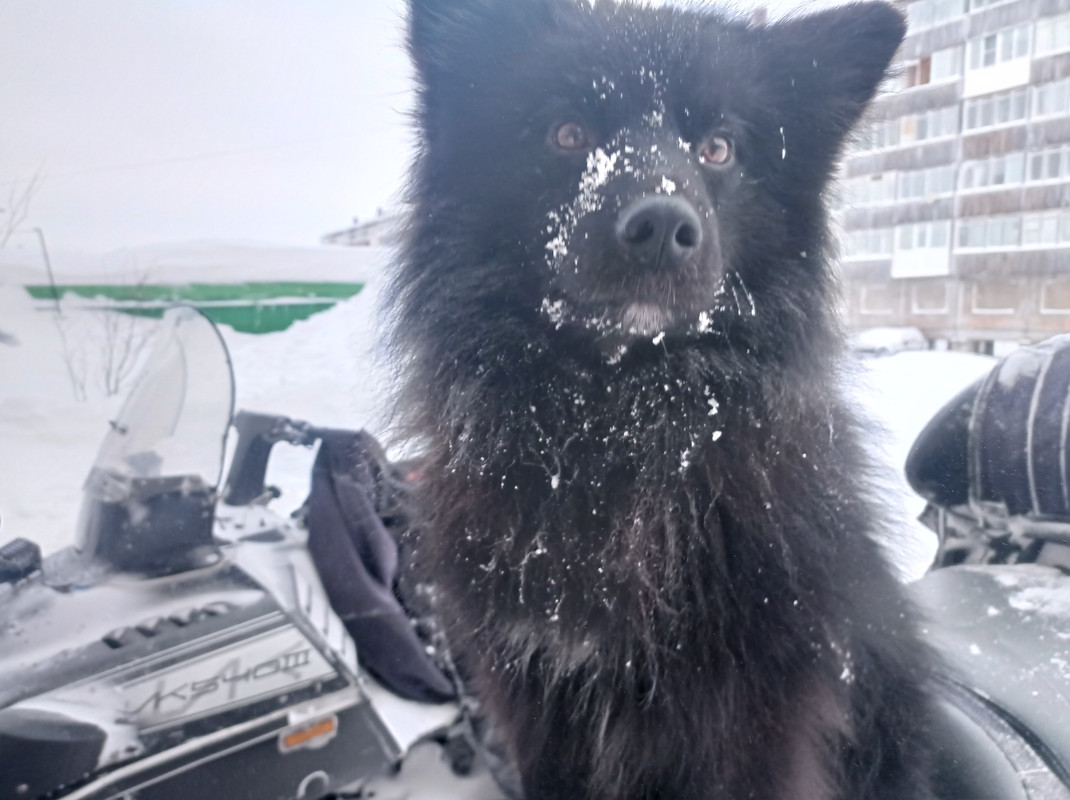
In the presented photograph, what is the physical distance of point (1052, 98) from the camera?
167 centimetres

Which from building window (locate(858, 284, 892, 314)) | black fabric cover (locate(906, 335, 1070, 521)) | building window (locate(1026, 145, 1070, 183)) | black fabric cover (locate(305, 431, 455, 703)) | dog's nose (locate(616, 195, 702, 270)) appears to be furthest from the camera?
black fabric cover (locate(305, 431, 455, 703))

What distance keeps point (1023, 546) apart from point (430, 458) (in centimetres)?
145

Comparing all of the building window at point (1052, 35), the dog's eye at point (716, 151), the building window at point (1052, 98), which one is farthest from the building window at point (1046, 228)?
the dog's eye at point (716, 151)

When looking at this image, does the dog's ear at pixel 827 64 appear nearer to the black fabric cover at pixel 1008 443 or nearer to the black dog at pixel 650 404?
the black dog at pixel 650 404

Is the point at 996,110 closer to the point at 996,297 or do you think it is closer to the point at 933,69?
the point at 933,69

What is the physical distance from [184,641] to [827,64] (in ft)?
6.90

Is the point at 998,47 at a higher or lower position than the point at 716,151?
higher

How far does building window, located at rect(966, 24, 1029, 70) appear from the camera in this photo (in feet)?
5.37

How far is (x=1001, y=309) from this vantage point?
1.84 metres

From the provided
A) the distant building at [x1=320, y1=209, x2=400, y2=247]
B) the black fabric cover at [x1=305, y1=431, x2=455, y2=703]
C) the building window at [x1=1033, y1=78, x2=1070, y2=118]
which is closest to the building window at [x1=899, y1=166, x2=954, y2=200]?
the building window at [x1=1033, y1=78, x2=1070, y2=118]

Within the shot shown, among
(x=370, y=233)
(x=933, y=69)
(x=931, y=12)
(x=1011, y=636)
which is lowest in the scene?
(x=1011, y=636)

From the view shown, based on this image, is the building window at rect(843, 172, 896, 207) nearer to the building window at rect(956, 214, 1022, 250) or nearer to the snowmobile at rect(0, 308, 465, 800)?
the building window at rect(956, 214, 1022, 250)

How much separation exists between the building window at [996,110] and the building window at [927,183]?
111mm

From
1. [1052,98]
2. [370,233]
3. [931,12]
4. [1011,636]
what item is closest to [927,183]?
[1052,98]
